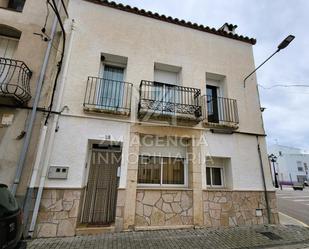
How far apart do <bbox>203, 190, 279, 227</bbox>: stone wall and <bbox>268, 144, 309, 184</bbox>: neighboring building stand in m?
39.8

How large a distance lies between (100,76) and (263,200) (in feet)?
22.7

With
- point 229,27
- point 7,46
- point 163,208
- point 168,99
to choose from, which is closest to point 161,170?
point 163,208

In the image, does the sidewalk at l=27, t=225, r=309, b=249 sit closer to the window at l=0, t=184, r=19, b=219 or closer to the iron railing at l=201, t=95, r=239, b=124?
the window at l=0, t=184, r=19, b=219

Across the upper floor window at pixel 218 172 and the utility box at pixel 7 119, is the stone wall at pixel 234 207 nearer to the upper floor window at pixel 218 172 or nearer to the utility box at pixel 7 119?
the upper floor window at pixel 218 172

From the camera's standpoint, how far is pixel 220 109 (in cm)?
680

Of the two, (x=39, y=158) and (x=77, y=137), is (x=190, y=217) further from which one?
(x=39, y=158)

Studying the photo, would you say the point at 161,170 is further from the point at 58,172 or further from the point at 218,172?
the point at 58,172

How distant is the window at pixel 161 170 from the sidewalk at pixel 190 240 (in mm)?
1392

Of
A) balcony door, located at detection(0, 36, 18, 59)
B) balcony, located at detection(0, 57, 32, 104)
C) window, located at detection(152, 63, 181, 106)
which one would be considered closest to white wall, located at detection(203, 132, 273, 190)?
window, located at detection(152, 63, 181, 106)

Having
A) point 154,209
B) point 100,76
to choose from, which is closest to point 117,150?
point 154,209

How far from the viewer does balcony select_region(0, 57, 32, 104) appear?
4562mm

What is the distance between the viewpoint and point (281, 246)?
4270 millimetres

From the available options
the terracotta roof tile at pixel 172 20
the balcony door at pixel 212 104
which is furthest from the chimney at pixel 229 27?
the balcony door at pixel 212 104

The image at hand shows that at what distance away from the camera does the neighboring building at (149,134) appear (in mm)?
4953
